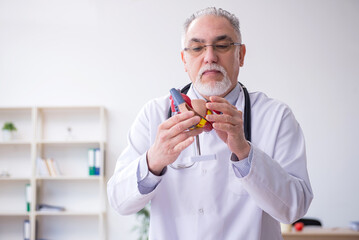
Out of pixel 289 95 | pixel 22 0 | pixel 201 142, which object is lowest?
pixel 201 142

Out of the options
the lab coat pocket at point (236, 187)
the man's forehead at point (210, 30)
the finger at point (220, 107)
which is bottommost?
the lab coat pocket at point (236, 187)

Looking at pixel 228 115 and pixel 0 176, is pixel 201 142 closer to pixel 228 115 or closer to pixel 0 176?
pixel 228 115

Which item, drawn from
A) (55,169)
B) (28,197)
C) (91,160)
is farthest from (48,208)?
(91,160)

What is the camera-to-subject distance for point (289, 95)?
5.10m

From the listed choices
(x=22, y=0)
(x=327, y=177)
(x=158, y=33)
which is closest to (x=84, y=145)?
(x=158, y=33)

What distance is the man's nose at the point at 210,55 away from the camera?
1.34 m

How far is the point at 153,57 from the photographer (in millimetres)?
5191

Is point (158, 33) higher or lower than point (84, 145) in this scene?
higher

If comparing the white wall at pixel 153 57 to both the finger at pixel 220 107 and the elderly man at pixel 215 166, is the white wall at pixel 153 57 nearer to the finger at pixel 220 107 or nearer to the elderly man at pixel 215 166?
the elderly man at pixel 215 166

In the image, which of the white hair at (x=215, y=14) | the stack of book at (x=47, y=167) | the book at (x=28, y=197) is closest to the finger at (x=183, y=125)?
the white hair at (x=215, y=14)

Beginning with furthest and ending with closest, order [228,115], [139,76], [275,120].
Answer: [139,76]
[275,120]
[228,115]

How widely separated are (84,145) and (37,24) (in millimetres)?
1668

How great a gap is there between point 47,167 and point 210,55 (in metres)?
3.89

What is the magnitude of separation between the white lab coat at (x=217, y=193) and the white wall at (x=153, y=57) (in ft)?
12.4
